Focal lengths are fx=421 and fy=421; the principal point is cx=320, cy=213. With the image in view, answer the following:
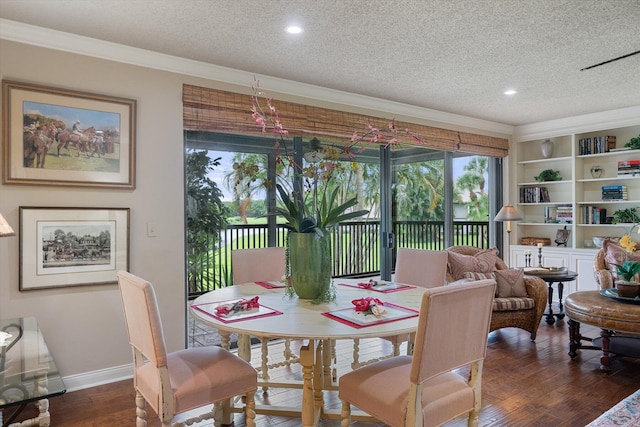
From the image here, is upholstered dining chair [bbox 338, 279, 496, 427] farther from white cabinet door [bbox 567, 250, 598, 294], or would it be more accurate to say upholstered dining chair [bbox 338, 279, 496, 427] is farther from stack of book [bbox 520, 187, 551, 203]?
stack of book [bbox 520, 187, 551, 203]

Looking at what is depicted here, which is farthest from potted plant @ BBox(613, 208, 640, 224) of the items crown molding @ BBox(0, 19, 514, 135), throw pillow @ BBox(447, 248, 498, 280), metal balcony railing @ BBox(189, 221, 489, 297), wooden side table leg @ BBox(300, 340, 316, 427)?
wooden side table leg @ BBox(300, 340, 316, 427)

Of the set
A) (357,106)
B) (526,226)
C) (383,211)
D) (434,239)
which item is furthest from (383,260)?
A: (526,226)

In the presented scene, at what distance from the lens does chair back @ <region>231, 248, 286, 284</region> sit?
312cm

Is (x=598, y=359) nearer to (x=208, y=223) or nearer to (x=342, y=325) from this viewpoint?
(x=342, y=325)

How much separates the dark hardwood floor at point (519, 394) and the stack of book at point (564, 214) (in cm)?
241

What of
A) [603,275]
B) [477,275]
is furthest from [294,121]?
[603,275]

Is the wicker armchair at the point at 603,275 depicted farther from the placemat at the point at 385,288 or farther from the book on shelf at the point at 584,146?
the placemat at the point at 385,288

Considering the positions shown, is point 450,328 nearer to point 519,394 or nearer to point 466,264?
point 519,394

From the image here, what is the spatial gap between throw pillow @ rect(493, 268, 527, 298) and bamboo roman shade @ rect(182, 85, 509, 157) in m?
1.56

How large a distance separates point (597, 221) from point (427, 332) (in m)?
4.94

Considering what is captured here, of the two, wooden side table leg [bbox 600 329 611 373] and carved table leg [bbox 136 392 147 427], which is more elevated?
carved table leg [bbox 136 392 147 427]

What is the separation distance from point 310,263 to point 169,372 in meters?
0.86

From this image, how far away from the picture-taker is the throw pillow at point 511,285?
3.98 metres

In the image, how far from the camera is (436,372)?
1.71m
